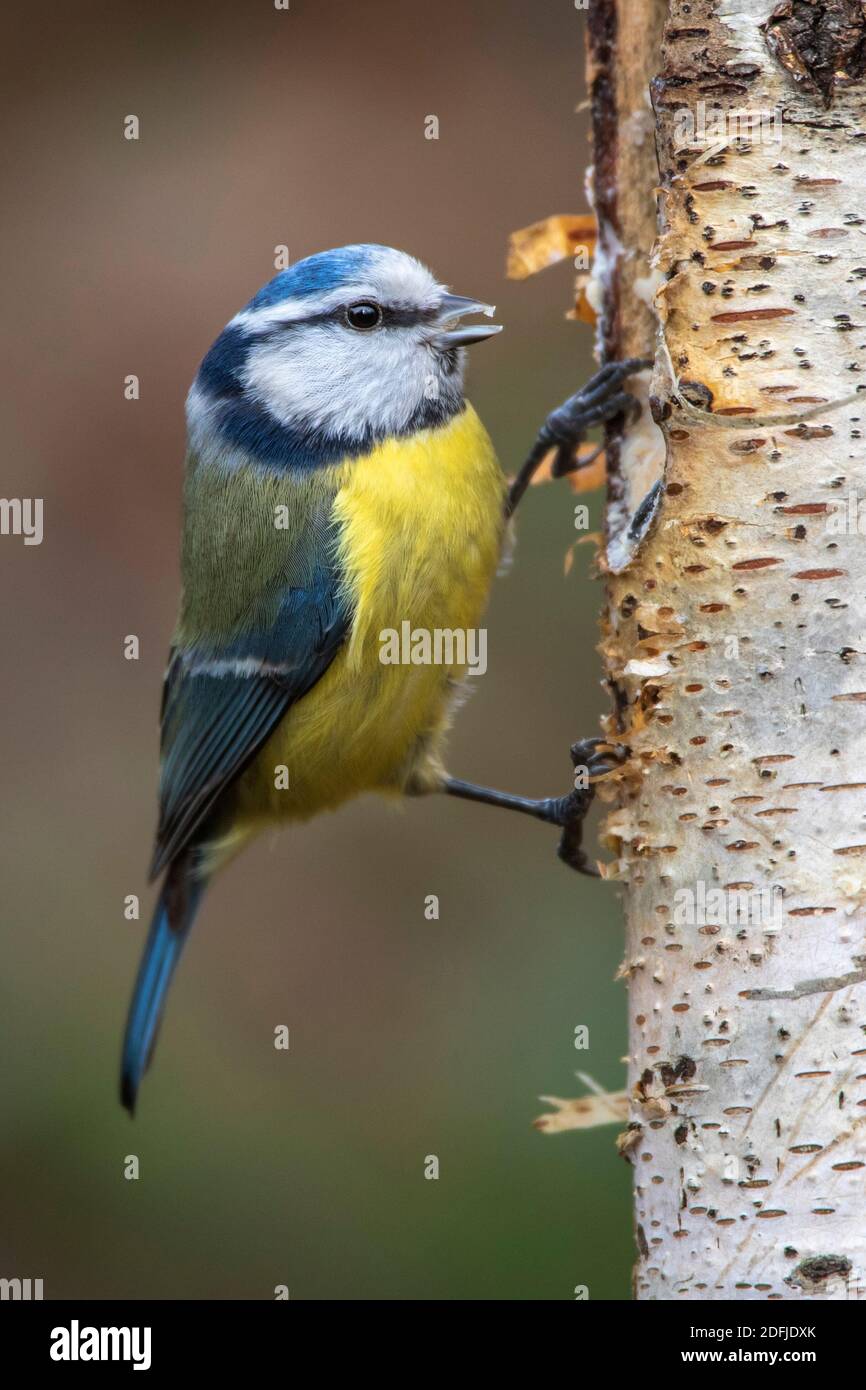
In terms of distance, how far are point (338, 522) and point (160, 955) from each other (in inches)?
40.7

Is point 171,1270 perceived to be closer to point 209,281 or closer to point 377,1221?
point 377,1221

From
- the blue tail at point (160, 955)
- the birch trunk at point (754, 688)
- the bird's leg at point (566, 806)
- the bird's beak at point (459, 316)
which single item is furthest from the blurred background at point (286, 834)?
the birch trunk at point (754, 688)

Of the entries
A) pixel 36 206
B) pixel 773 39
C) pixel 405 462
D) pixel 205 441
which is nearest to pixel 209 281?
pixel 36 206

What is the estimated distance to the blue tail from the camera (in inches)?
110

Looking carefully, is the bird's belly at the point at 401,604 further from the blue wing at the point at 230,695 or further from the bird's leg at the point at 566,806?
the bird's leg at the point at 566,806

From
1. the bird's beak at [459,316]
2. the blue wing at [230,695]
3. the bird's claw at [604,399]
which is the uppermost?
the bird's beak at [459,316]

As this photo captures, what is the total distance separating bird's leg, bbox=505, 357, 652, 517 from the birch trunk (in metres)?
0.47

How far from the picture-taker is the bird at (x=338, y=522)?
2.34m

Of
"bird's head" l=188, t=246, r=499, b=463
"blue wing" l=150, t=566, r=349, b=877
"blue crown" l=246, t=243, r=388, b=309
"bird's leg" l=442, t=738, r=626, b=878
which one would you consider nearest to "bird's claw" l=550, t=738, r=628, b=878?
"bird's leg" l=442, t=738, r=626, b=878

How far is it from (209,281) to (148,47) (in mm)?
795

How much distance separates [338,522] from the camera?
235cm
